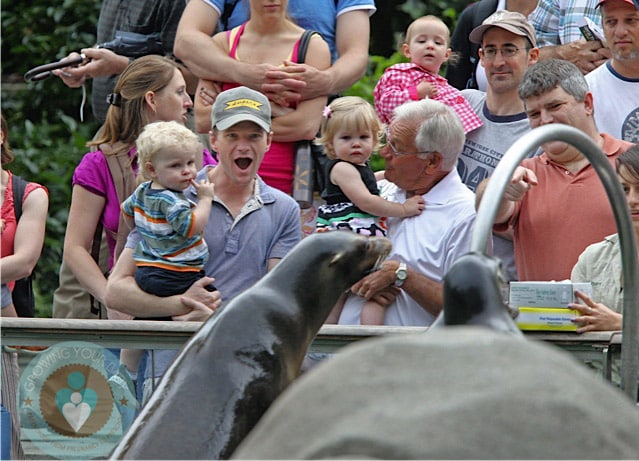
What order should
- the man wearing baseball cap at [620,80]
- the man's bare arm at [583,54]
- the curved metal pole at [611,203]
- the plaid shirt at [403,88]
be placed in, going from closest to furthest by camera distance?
the curved metal pole at [611,203]
the man wearing baseball cap at [620,80]
the plaid shirt at [403,88]
the man's bare arm at [583,54]

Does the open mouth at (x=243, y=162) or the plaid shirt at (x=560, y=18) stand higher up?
the plaid shirt at (x=560, y=18)

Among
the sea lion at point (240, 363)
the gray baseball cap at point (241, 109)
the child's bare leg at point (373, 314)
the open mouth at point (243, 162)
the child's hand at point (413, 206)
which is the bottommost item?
the child's bare leg at point (373, 314)

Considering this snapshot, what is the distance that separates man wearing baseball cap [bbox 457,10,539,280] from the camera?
524 cm

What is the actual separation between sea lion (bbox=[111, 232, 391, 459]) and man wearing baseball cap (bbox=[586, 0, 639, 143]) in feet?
10.4

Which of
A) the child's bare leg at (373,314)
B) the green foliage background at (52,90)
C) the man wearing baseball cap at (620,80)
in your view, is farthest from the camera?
the green foliage background at (52,90)

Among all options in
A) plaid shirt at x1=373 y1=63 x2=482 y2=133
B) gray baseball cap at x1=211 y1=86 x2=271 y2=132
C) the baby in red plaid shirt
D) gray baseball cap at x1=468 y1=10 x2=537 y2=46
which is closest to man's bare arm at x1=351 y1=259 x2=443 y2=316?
gray baseball cap at x1=211 y1=86 x2=271 y2=132

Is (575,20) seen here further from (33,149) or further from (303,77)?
(33,149)

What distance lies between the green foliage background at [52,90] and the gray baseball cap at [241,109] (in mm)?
5347

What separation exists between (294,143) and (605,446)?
449 centimetres

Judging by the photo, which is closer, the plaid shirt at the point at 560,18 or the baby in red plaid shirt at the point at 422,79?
the baby in red plaid shirt at the point at 422,79

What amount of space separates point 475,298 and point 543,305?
240 centimetres

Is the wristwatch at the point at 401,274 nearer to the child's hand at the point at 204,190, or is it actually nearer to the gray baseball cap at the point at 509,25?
the child's hand at the point at 204,190

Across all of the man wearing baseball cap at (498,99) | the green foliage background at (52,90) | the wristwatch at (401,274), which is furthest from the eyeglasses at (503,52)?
the green foliage background at (52,90)

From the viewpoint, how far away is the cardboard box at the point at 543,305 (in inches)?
159
